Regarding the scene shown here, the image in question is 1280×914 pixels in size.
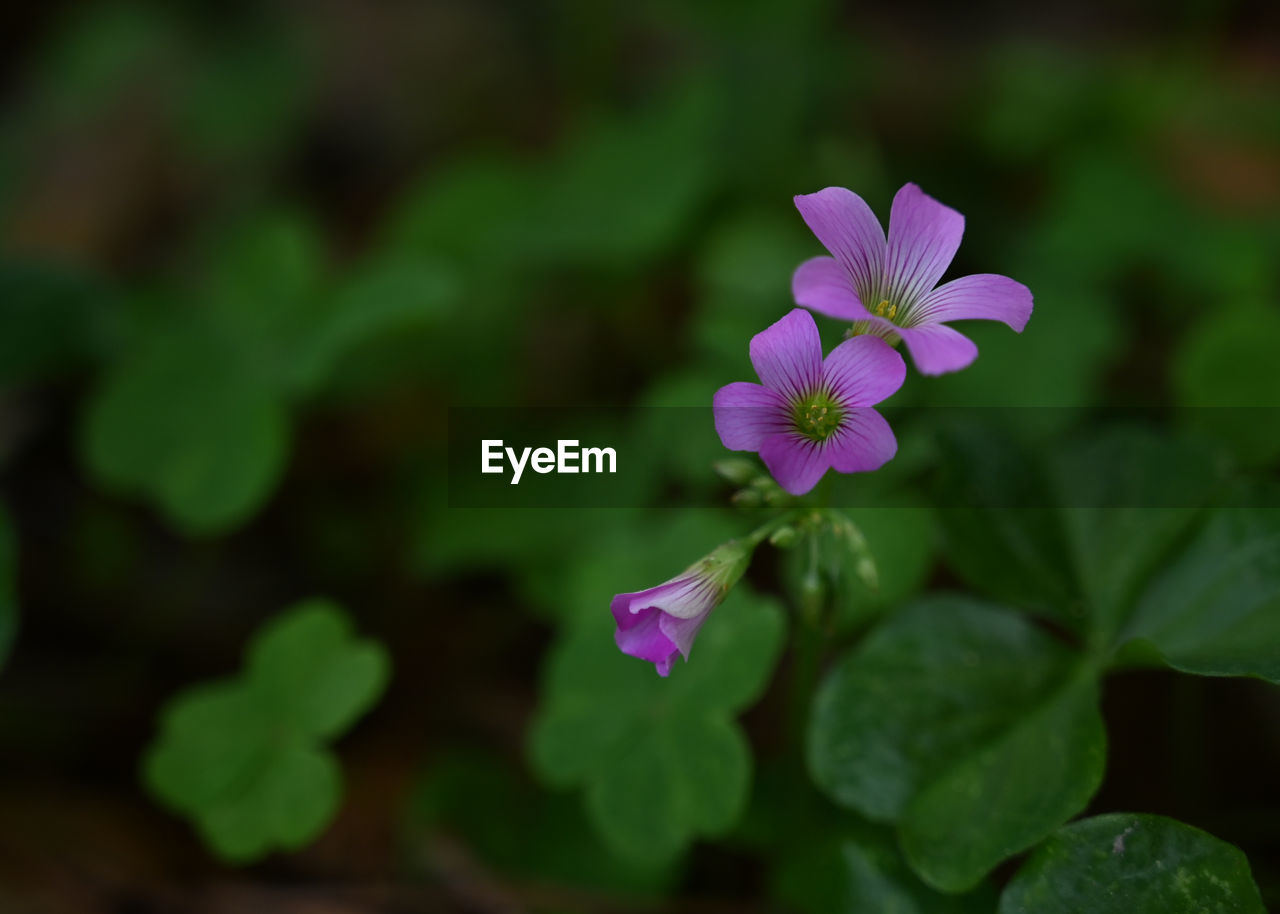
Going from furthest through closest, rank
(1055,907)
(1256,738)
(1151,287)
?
(1151,287) < (1256,738) < (1055,907)

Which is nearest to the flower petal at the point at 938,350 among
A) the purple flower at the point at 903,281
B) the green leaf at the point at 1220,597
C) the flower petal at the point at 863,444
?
the purple flower at the point at 903,281

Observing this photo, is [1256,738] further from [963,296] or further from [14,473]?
[14,473]

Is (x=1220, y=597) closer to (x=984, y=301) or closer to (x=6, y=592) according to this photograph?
(x=984, y=301)

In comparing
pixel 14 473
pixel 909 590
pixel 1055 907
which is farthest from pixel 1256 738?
pixel 14 473

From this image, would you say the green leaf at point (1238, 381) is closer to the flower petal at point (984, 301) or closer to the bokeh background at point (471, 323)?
the bokeh background at point (471, 323)

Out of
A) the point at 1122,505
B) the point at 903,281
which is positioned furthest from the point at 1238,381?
the point at 903,281

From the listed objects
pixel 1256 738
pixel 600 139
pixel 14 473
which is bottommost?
pixel 1256 738
